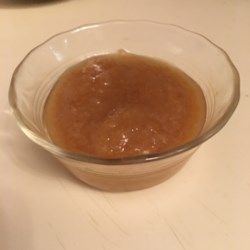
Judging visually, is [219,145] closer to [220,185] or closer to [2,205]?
[220,185]

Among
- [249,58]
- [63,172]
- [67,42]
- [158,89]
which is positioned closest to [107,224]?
[63,172]

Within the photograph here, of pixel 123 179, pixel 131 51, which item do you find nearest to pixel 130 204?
pixel 123 179

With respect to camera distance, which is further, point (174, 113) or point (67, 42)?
point (67, 42)

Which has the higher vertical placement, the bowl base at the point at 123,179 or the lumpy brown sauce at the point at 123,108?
the lumpy brown sauce at the point at 123,108

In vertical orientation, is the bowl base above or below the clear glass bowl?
below

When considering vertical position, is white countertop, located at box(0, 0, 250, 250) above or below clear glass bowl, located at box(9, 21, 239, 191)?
below

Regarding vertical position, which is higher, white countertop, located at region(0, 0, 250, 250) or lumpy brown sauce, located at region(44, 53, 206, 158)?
lumpy brown sauce, located at region(44, 53, 206, 158)
